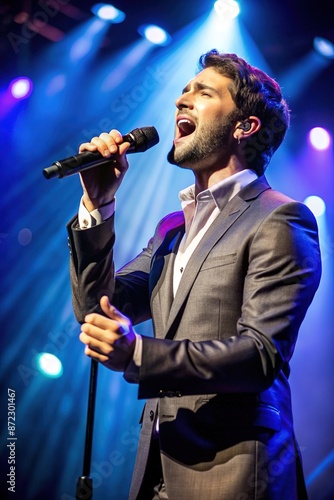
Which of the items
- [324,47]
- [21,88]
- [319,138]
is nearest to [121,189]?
[21,88]

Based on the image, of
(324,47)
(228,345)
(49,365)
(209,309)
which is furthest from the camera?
(324,47)

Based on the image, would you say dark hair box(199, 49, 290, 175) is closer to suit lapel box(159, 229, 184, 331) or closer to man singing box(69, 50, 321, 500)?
man singing box(69, 50, 321, 500)

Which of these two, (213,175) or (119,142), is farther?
(213,175)

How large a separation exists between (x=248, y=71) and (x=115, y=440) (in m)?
2.77

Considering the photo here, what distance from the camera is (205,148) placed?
214cm

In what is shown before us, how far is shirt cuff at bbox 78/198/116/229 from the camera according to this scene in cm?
189

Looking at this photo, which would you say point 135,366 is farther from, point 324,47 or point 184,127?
point 324,47

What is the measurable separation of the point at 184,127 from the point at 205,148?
6.6 inches

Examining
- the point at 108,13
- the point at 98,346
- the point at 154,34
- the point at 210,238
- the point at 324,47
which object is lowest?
the point at 98,346

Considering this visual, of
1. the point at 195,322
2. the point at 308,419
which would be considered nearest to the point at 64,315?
the point at 308,419

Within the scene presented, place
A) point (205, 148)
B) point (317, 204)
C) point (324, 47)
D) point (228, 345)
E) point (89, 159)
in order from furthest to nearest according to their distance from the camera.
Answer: point (317, 204)
point (324, 47)
point (205, 148)
point (89, 159)
point (228, 345)

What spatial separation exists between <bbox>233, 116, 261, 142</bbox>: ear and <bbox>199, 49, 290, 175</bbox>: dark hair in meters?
0.02

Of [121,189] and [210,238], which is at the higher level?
[121,189]

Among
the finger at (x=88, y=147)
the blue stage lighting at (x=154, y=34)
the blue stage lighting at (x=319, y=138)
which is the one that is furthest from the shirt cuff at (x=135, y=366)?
the blue stage lighting at (x=154, y=34)
